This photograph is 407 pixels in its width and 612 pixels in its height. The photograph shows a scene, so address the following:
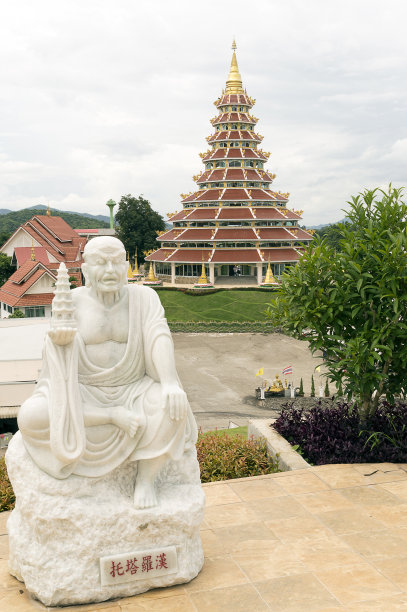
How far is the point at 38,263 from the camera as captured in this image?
28625 mm

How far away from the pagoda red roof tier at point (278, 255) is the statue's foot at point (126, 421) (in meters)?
32.4

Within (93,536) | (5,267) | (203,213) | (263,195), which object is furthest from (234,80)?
(93,536)

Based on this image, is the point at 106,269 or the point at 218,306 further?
the point at 218,306

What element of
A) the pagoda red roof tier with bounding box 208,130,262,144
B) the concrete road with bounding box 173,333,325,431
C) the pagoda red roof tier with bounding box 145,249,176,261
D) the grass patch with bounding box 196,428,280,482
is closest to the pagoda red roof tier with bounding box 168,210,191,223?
the pagoda red roof tier with bounding box 145,249,176,261

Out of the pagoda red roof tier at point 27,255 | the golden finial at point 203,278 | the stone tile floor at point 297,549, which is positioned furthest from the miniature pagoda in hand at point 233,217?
the stone tile floor at point 297,549

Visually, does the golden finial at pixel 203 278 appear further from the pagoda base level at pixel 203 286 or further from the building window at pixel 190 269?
the building window at pixel 190 269

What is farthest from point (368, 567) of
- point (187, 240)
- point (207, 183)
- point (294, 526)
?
point (207, 183)

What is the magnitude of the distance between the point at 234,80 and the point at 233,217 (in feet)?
40.6

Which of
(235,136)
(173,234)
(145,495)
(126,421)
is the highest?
(235,136)

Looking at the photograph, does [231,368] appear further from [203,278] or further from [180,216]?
[180,216]

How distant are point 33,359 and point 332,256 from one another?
331 inches

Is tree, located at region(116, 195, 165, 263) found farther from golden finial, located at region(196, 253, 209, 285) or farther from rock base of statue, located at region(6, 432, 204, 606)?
rock base of statue, located at region(6, 432, 204, 606)

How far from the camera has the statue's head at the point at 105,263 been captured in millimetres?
5371

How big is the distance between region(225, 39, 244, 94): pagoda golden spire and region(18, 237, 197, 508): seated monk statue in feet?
132
